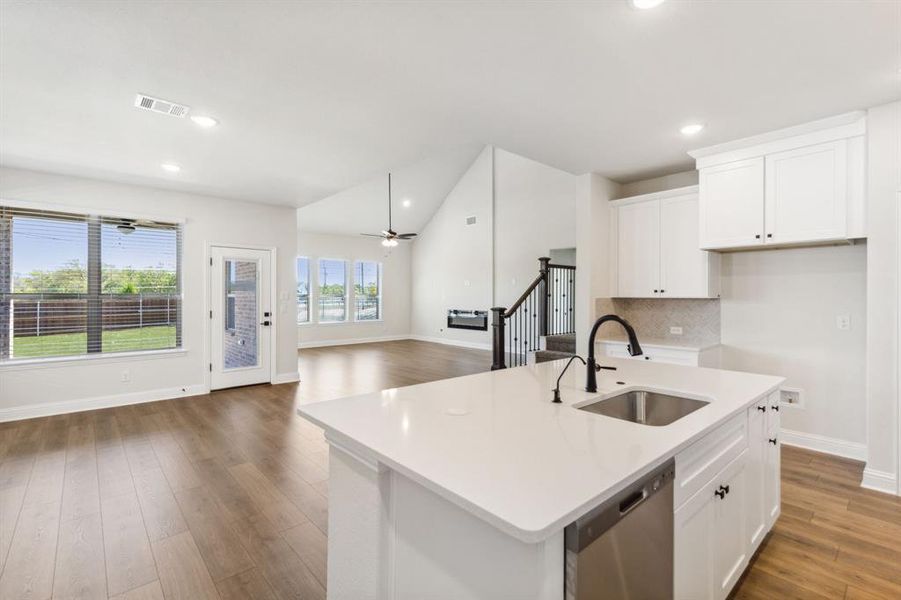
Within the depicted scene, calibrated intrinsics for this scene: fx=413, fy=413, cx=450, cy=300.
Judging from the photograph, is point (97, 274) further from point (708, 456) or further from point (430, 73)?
point (708, 456)

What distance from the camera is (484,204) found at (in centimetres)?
973

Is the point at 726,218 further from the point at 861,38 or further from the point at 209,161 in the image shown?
the point at 209,161

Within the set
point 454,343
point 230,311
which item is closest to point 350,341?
point 454,343

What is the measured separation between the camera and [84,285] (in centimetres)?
477

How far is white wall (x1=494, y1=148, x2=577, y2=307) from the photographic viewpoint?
26.5 feet

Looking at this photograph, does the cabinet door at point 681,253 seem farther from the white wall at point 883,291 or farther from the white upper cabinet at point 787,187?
the white wall at point 883,291

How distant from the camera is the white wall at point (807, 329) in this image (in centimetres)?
337

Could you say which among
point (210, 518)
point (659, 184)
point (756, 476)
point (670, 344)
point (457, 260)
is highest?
point (659, 184)

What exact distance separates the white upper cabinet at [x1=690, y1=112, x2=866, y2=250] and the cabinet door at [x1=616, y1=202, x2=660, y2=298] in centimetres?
52

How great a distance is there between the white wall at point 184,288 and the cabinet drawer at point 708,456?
5850 mm

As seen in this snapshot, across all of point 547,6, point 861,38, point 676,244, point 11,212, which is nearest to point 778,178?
point 676,244

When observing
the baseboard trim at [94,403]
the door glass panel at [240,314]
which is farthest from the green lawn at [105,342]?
the door glass panel at [240,314]

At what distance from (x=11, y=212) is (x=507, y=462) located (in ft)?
19.5

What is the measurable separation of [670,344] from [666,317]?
543 mm
